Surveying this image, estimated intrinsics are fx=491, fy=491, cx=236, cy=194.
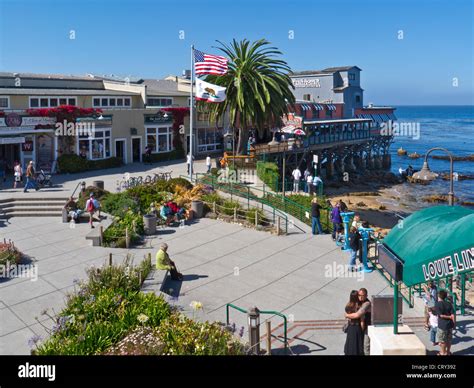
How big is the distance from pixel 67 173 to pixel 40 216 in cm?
1003

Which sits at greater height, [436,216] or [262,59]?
[262,59]

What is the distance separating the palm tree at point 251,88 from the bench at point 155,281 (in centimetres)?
2219

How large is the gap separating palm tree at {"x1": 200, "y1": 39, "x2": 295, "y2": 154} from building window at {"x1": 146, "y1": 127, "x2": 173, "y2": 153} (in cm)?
466

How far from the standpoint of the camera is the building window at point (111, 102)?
117 feet

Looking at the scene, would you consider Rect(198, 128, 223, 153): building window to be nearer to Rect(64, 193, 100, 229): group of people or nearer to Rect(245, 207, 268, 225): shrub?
Rect(64, 193, 100, 229): group of people

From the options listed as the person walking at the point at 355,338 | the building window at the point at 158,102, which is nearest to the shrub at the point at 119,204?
the person walking at the point at 355,338

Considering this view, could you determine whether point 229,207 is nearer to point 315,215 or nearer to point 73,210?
point 315,215

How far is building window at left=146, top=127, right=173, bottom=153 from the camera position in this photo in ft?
128

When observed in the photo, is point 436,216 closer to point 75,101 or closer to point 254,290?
point 254,290

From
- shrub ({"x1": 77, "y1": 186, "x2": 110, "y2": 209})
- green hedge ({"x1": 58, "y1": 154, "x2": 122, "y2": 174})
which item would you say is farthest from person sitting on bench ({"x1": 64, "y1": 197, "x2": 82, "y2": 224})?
green hedge ({"x1": 58, "y1": 154, "x2": 122, "y2": 174})

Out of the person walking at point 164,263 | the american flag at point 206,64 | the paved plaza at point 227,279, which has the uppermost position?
the american flag at point 206,64

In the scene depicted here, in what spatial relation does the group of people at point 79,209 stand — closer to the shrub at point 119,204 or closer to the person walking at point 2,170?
the shrub at point 119,204

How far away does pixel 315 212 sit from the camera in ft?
64.2
